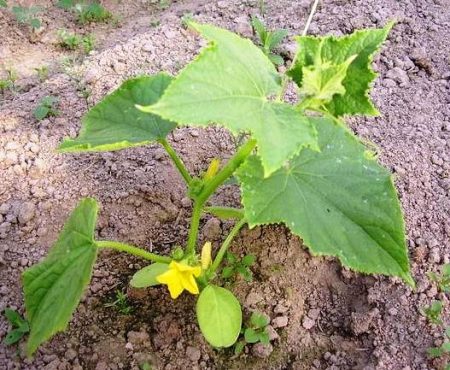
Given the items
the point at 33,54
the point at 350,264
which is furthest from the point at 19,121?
the point at 350,264

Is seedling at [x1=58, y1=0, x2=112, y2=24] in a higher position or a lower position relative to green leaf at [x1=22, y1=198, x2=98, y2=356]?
lower

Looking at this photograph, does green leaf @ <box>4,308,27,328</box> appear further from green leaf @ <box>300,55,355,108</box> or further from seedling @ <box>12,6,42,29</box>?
seedling @ <box>12,6,42,29</box>

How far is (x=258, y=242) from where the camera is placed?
2623 mm

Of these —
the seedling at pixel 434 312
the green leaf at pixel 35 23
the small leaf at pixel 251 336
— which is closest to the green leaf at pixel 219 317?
the small leaf at pixel 251 336

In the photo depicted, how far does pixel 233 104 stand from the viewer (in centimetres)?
158

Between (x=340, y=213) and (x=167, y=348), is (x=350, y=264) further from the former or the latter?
(x=167, y=348)

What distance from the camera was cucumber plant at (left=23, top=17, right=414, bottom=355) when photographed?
5.09 ft

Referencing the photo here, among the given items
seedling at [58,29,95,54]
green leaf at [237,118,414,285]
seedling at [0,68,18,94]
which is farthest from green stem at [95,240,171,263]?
seedling at [58,29,95,54]

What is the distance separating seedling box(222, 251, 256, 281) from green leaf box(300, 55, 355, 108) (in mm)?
974

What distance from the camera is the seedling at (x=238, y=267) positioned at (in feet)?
8.19

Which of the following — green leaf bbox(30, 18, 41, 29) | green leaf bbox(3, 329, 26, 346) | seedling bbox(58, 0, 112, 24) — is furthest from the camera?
seedling bbox(58, 0, 112, 24)

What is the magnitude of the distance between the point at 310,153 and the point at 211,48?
1.95 feet

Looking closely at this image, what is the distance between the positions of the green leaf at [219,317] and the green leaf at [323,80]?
2.87 ft

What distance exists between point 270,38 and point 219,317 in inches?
63.0
